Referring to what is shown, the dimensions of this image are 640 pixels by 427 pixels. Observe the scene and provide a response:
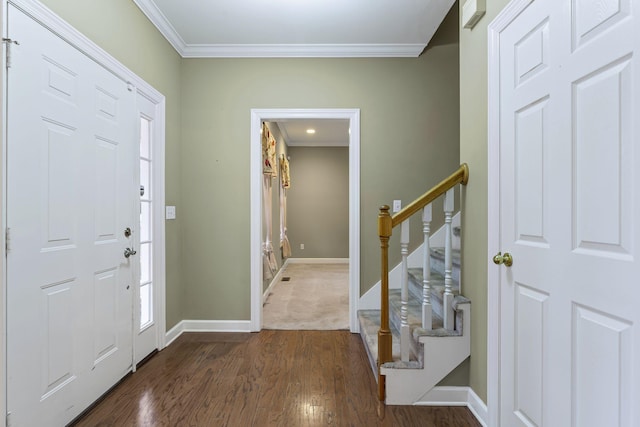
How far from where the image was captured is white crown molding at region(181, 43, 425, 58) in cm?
305

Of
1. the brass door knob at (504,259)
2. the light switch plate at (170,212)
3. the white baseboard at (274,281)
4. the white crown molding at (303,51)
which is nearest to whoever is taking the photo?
the brass door knob at (504,259)

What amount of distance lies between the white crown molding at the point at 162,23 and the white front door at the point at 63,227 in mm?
691

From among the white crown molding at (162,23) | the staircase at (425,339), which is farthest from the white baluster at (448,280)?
the white crown molding at (162,23)

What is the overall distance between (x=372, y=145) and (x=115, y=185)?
2107 mm

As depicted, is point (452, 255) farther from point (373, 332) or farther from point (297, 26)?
point (297, 26)

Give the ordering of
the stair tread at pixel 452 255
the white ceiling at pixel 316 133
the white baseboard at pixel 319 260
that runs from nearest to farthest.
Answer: the stair tread at pixel 452 255 < the white ceiling at pixel 316 133 < the white baseboard at pixel 319 260

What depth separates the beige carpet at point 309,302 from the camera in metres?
3.37

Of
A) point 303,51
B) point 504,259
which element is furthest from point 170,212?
point 504,259

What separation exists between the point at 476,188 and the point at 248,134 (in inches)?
82.4

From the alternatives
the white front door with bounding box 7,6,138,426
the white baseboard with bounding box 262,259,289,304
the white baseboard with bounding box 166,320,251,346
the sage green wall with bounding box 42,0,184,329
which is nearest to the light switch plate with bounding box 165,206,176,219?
the sage green wall with bounding box 42,0,184,329

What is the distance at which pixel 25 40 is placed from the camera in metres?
1.47

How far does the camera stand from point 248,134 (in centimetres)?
314

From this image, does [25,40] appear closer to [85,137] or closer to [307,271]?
[85,137]

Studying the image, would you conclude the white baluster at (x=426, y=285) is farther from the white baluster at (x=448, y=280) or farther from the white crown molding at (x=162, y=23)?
the white crown molding at (x=162, y=23)
